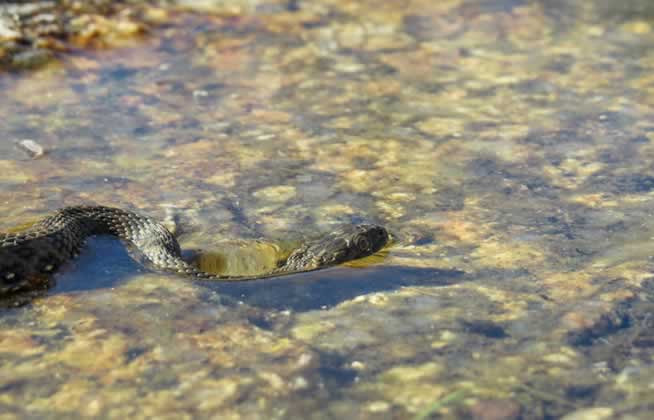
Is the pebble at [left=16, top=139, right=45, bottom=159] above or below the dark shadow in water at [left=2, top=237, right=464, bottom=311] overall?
above

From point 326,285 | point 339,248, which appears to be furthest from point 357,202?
point 326,285

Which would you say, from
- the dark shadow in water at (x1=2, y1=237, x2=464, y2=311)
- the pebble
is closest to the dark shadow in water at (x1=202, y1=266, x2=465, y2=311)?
the dark shadow in water at (x1=2, y1=237, x2=464, y2=311)

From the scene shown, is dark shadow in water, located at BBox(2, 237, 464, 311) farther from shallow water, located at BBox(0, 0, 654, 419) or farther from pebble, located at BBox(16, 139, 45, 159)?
pebble, located at BBox(16, 139, 45, 159)

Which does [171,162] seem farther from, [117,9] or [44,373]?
[117,9]

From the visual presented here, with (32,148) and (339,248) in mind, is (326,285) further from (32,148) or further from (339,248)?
(32,148)

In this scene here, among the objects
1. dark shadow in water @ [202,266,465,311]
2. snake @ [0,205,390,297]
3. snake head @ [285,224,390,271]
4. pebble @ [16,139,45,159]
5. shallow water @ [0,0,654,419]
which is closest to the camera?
shallow water @ [0,0,654,419]

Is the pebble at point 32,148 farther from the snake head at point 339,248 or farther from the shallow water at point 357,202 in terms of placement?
the snake head at point 339,248
